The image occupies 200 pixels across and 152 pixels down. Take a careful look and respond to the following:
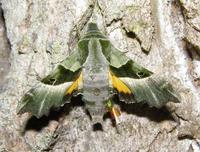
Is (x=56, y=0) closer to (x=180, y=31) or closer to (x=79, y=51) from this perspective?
(x=79, y=51)

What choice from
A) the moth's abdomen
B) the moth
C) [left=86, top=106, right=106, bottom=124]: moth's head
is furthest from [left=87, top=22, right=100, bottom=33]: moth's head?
[left=86, top=106, right=106, bottom=124]: moth's head

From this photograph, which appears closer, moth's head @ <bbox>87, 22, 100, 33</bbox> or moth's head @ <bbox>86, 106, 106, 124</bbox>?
moth's head @ <bbox>86, 106, 106, 124</bbox>

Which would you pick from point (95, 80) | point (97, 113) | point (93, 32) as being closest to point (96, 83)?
point (95, 80)

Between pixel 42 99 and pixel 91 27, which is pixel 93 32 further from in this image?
pixel 42 99

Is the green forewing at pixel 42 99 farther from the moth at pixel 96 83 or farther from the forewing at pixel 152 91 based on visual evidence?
the forewing at pixel 152 91

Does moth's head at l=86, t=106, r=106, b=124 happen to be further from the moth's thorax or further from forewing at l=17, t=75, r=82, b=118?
forewing at l=17, t=75, r=82, b=118

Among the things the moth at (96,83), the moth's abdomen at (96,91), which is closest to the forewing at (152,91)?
the moth at (96,83)
